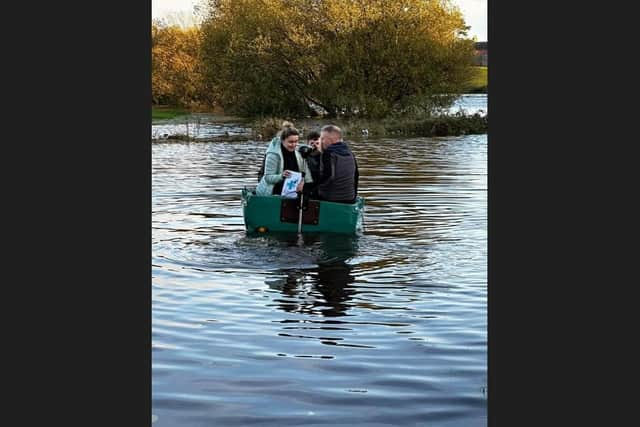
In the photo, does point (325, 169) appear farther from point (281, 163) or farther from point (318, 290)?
point (318, 290)

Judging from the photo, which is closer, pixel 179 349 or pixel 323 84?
pixel 179 349

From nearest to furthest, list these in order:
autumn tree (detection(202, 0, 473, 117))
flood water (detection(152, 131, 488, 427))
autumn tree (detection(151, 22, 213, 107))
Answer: flood water (detection(152, 131, 488, 427)) → autumn tree (detection(202, 0, 473, 117)) → autumn tree (detection(151, 22, 213, 107))

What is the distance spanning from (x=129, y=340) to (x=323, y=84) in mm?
49289

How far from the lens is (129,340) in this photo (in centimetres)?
263

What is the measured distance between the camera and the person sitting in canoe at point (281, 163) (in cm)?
1370

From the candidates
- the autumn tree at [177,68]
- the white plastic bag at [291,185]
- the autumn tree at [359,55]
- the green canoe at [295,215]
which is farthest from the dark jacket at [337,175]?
the autumn tree at [177,68]

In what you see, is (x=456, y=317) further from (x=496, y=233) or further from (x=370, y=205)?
(x=370, y=205)

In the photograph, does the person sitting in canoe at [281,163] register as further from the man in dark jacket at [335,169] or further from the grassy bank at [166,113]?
the grassy bank at [166,113]

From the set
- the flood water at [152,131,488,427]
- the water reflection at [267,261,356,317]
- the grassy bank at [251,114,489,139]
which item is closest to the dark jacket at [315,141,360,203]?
the flood water at [152,131,488,427]

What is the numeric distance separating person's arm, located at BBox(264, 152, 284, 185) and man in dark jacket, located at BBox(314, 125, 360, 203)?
53 cm

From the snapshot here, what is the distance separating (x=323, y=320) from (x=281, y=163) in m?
5.13

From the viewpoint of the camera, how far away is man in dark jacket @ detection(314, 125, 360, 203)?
13.3m

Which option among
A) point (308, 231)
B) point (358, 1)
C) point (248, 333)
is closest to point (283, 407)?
point (248, 333)

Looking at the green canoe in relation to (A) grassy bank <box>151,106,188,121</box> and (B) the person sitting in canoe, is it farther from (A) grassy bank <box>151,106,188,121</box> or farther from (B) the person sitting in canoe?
(A) grassy bank <box>151,106,188,121</box>
